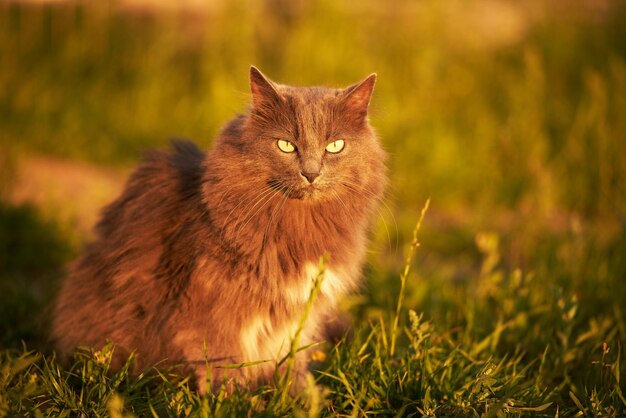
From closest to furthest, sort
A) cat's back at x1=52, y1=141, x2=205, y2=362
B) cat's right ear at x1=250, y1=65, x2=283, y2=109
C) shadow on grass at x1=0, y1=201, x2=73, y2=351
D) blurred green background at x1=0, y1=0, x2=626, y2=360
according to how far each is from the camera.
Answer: cat's right ear at x1=250, y1=65, x2=283, y2=109 → cat's back at x1=52, y1=141, x2=205, y2=362 → shadow on grass at x1=0, y1=201, x2=73, y2=351 → blurred green background at x1=0, y1=0, x2=626, y2=360

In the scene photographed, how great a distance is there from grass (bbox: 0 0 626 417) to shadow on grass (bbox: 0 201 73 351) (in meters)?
0.01

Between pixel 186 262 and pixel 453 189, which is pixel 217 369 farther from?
pixel 453 189

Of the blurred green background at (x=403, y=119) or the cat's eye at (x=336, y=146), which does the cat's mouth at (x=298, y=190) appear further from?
the blurred green background at (x=403, y=119)

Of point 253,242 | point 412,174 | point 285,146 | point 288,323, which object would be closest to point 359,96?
point 285,146

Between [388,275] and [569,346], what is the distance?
1.19 m

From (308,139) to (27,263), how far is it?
8.44 feet

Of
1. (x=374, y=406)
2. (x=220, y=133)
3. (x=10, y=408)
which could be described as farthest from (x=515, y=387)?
(x=10, y=408)

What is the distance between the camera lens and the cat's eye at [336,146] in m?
2.41

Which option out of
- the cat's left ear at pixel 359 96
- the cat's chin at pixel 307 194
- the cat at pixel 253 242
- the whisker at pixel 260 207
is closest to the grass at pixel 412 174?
the cat at pixel 253 242

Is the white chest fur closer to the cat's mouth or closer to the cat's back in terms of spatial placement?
the cat's mouth

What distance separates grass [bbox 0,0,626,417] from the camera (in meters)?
2.49

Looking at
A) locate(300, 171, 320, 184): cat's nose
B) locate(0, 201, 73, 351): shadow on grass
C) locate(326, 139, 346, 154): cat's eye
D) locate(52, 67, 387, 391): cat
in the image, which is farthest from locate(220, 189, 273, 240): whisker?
locate(0, 201, 73, 351): shadow on grass

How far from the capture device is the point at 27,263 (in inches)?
158

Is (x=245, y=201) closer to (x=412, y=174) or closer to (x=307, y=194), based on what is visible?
(x=307, y=194)
